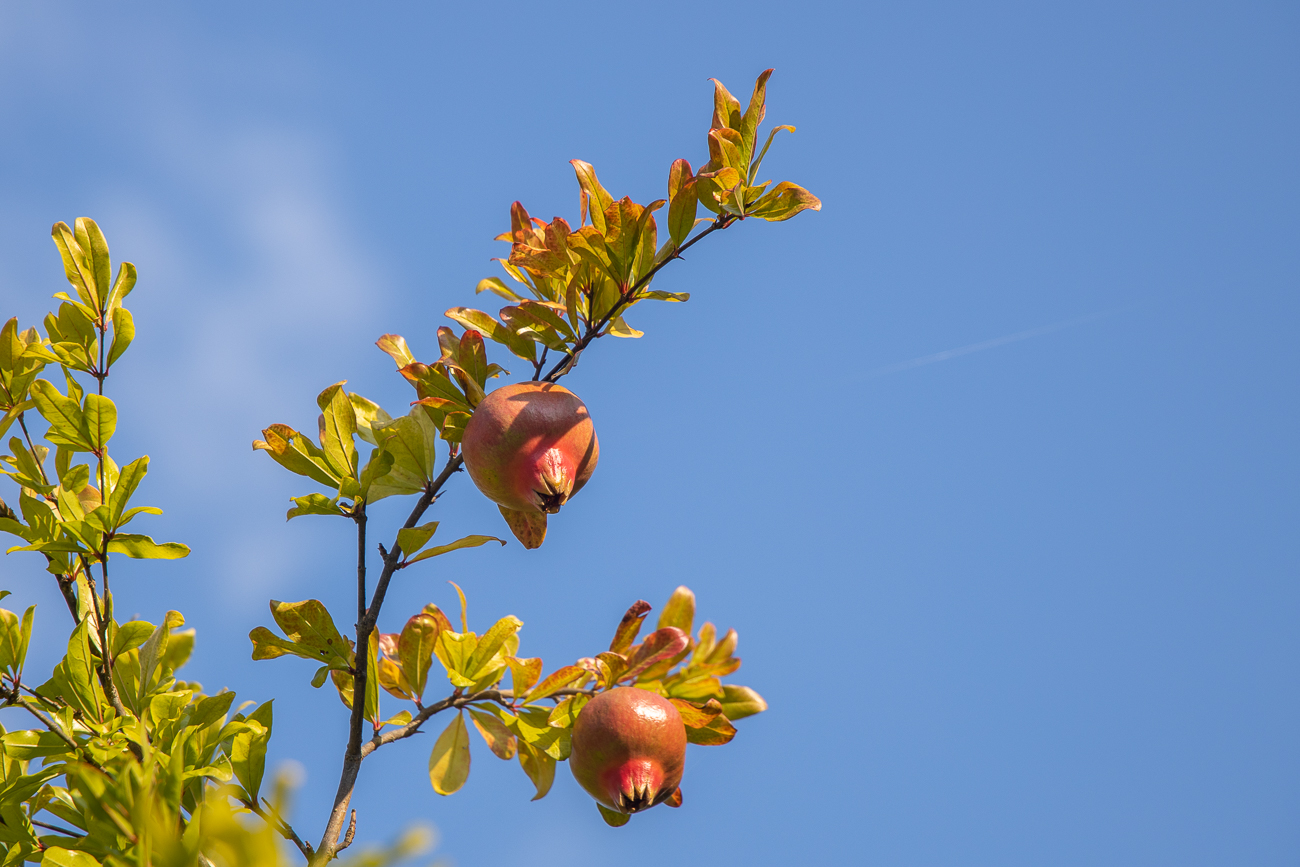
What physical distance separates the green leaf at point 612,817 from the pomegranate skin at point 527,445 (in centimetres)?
47

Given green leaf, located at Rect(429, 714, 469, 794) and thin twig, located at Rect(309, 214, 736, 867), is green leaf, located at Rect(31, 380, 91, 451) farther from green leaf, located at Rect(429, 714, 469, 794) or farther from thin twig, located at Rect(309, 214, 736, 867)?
green leaf, located at Rect(429, 714, 469, 794)

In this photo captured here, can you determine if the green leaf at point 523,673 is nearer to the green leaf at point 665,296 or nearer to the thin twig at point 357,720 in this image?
the thin twig at point 357,720

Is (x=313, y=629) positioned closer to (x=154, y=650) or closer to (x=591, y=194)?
(x=154, y=650)

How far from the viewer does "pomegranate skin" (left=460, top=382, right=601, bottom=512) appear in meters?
1.30

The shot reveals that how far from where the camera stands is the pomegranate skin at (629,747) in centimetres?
127

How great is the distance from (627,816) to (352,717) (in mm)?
432

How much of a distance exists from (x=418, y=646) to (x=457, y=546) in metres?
0.15

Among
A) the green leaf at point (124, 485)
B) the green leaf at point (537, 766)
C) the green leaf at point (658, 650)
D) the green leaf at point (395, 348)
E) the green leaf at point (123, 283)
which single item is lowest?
the green leaf at point (537, 766)

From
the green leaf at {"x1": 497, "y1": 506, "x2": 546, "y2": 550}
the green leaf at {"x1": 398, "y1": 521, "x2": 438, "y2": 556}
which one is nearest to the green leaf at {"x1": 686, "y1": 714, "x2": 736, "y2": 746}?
the green leaf at {"x1": 497, "y1": 506, "x2": 546, "y2": 550}

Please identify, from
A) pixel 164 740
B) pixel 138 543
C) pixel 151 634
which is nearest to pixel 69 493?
pixel 138 543

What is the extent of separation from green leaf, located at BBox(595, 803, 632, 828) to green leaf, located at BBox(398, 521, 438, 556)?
1.58 ft

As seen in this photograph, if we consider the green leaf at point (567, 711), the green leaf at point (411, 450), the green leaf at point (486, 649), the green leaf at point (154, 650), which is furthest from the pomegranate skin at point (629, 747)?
the green leaf at point (154, 650)

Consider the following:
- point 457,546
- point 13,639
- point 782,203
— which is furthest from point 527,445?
point 13,639

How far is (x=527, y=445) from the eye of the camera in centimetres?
130
